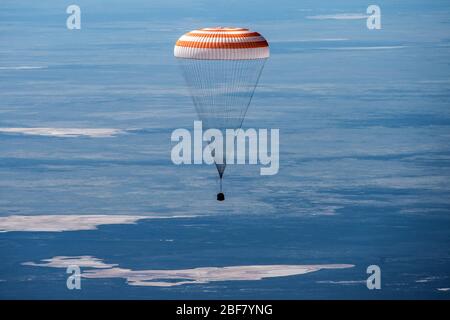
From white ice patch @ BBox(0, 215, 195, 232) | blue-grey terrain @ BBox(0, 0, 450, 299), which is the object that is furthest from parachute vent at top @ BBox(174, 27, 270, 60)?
white ice patch @ BBox(0, 215, 195, 232)

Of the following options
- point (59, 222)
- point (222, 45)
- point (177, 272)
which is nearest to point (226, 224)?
point (59, 222)

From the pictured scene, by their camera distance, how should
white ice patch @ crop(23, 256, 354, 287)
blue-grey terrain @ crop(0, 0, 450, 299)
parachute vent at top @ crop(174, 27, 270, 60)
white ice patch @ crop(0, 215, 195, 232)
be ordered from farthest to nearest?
1. white ice patch @ crop(0, 215, 195, 232)
2. blue-grey terrain @ crop(0, 0, 450, 299)
3. white ice patch @ crop(23, 256, 354, 287)
4. parachute vent at top @ crop(174, 27, 270, 60)

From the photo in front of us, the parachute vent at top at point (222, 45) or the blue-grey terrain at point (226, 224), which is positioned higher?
the parachute vent at top at point (222, 45)

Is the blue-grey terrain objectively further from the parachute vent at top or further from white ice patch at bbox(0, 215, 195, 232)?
the parachute vent at top

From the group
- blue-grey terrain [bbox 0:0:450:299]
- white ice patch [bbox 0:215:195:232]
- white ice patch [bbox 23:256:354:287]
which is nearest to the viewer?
white ice patch [bbox 23:256:354:287]

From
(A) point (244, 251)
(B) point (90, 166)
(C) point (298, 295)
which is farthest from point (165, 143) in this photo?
(C) point (298, 295)

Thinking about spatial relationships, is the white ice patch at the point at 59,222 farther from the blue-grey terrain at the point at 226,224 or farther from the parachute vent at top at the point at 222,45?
the parachute vent at top at the point at 222,45

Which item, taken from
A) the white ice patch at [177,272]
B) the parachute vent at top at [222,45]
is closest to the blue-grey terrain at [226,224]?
the white ice patch at [177,272]

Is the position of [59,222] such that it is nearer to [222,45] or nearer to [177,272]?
[177,272]
